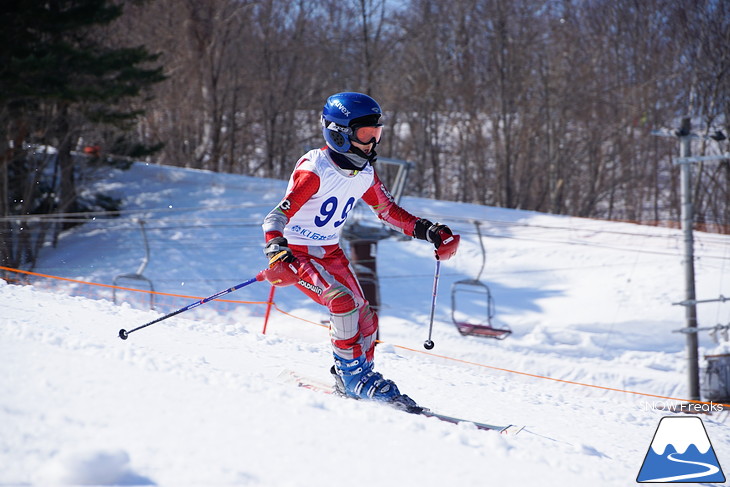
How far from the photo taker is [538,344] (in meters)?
13.4

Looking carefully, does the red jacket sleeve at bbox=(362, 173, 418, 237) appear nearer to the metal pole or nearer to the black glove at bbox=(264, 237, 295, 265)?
the black glove at bbox=(264, 237, 295, 265)

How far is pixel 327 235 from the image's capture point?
14.5 ft

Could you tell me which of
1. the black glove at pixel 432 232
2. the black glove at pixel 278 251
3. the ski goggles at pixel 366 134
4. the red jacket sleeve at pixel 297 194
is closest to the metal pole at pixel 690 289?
Answer: the black glove at pixel 432 232

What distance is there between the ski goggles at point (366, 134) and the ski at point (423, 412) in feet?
5.23

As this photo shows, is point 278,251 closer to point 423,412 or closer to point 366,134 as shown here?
point 366,134

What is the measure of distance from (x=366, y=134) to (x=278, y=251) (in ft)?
3.11

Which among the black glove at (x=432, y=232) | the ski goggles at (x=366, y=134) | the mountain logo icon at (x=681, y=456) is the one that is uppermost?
the ski goggles at (x=366, y=134)

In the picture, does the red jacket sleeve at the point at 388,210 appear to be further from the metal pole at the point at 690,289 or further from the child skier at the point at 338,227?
the metal pole at the point at 690,289

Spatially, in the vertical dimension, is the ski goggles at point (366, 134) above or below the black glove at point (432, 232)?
above

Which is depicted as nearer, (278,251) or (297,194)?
(278,251)

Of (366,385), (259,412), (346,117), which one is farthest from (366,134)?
(259,412)

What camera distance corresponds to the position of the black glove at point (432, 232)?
183 inches

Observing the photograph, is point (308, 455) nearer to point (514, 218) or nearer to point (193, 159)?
point (514, 218)

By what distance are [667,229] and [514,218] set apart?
11.8 ft
